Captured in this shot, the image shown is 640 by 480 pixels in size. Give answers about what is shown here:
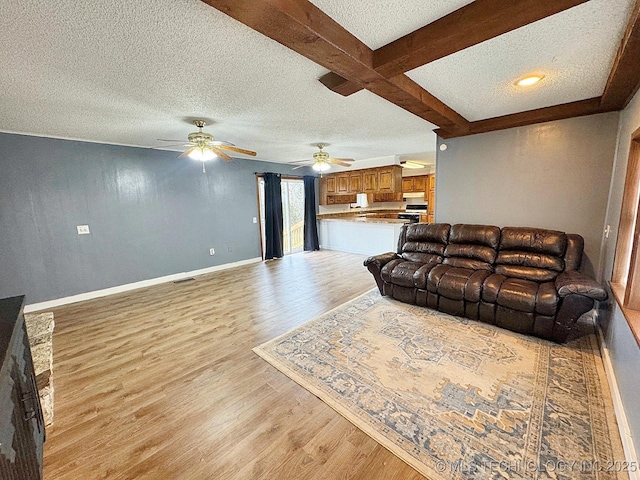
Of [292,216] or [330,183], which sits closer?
[292,216]

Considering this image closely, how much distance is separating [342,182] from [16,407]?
670cm

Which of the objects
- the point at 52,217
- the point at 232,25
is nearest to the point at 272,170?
the point at 52,217

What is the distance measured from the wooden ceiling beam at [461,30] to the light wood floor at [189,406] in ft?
7.65

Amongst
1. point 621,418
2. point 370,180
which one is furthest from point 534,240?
point 370,180

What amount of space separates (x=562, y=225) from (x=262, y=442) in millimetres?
3825

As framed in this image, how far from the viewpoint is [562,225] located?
9.95 feet

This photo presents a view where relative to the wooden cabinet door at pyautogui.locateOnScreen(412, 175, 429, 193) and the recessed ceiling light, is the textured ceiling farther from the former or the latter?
the wooden cabinet door at pyautogui.locateOnScreen(412, 175, 429, 193)

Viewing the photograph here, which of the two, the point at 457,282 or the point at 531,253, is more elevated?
the point at 531,253

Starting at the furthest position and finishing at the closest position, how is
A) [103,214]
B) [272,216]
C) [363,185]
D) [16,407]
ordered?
[363,185]
[272,216]
[103,214]
[16,407]

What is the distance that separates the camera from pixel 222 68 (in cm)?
183

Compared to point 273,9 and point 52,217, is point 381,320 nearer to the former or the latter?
point 273,9

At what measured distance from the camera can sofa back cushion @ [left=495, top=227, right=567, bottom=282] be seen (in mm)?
2783

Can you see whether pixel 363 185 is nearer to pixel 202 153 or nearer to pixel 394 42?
pixel 202 153

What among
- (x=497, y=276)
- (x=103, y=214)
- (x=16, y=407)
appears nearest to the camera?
(x=16, y=407)
